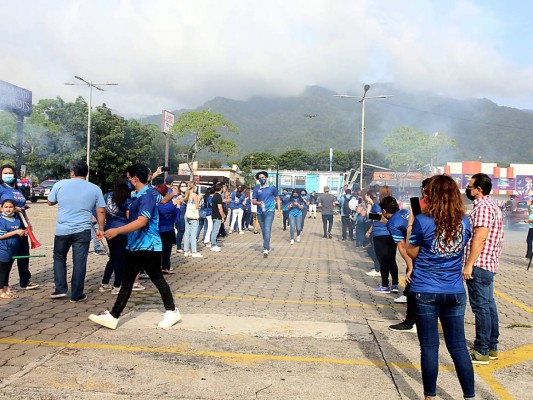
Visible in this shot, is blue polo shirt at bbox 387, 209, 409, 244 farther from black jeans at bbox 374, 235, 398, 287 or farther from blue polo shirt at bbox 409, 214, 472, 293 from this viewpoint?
blue polo shirt at bbox 409, 214, 472, 293

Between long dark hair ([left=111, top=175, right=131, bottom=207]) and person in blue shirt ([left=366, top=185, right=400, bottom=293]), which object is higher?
long dark hair ([left=111, top=175, right=131, bottom=207])

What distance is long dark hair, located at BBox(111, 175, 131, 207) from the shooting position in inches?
255

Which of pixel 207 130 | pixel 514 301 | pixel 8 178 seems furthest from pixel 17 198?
pixel 207 130

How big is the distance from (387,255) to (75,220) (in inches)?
178

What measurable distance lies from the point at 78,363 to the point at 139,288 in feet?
10.4

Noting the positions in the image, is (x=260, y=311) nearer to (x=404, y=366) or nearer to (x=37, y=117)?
(x=404, y=366)

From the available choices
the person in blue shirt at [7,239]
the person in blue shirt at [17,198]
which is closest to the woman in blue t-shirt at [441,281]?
the person in blue shirt at [7,239]

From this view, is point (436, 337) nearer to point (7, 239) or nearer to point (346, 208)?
point (7, 239)

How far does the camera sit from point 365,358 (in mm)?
4469

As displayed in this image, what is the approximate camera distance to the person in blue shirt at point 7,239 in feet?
20.6

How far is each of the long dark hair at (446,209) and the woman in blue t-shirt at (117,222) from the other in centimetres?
397

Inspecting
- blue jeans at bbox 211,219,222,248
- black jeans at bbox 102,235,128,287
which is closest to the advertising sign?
blue jeans at bbox 211,219,222,248

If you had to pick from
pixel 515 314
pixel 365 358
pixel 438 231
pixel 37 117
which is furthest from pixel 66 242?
pixel 37 117

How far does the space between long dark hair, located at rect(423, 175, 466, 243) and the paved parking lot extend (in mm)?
1305
